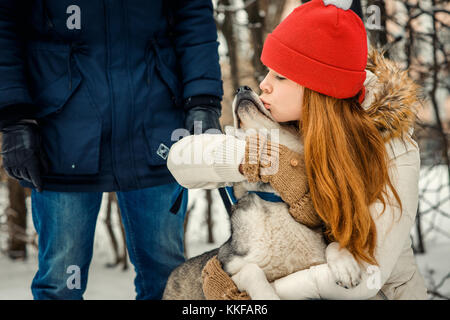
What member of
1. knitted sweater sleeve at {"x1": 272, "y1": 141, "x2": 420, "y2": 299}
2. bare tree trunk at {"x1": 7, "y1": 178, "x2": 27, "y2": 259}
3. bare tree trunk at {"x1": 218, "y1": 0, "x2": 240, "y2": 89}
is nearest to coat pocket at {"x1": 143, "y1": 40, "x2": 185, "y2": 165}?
knitted sweater sleeve at {"x1": 272, "y1": 141, "x2": 420, "y2": 299}

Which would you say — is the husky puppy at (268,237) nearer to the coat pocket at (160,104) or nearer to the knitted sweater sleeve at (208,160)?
the knitted sweater sleeve at (208,160)

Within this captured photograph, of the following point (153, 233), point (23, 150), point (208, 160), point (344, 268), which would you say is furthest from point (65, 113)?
point (344, 268)

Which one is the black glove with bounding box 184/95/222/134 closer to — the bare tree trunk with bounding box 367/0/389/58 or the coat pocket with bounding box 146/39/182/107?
the coat pocket with bounding box 146/39/182/107

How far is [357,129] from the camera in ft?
4.37

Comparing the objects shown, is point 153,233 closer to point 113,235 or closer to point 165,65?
point 165,65

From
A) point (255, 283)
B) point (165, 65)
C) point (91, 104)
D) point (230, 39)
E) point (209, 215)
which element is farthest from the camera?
point (209, 215)

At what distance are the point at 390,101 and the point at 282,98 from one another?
36 cm

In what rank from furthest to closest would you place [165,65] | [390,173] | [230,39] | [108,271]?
[230,39], [108,271], [165,65], [390,173]

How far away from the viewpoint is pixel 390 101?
1.40 m

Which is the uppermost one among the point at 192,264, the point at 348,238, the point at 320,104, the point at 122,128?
the point at 320,104

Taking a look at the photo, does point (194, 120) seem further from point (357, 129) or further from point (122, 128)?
point (357, 129)

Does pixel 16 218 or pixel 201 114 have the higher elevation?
pixel 201 114

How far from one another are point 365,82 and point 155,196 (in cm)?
100
